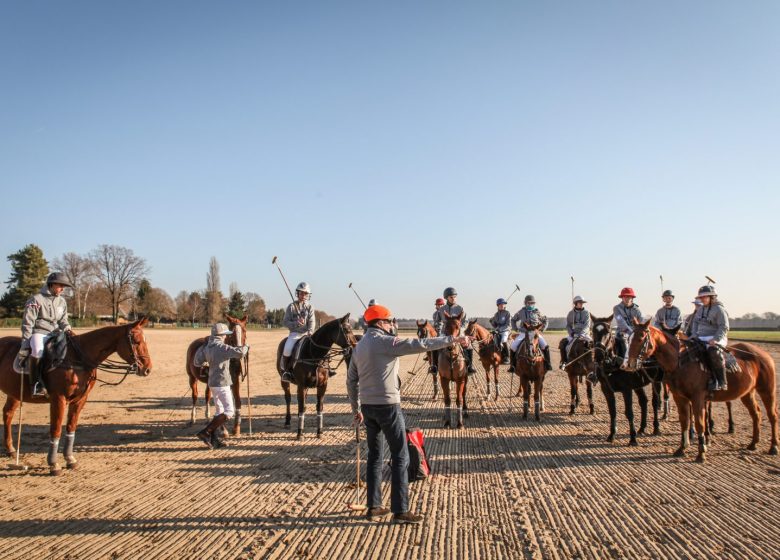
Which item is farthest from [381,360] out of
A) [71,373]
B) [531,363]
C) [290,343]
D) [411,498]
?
[531,363]

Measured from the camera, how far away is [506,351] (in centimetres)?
1634

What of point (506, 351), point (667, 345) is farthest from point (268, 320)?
point (667, 345)

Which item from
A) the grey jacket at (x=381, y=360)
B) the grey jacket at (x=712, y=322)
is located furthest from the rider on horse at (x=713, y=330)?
the grey jacket at (x=381, y=360)

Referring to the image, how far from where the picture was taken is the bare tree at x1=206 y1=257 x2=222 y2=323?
301 ft

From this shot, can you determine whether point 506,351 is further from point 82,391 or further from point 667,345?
point 82,391

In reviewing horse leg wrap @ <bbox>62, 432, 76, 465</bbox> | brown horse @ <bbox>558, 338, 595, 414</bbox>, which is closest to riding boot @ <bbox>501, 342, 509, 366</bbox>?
brown horse @ <bbox>558, 338, 595, 414</bbox>

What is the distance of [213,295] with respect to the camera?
95.6m

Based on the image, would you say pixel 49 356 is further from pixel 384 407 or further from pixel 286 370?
pixel 384 407

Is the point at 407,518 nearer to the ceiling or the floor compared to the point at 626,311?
nearer to the floor

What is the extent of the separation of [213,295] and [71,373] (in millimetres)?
Result: 92189

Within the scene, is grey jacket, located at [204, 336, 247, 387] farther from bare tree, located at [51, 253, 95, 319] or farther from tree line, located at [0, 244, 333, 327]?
bare tree, located at [51, 253, 95, 319]

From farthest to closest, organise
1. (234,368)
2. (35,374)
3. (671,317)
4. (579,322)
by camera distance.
A: (579,322) → (671,317) → (234,368) → (35,374)

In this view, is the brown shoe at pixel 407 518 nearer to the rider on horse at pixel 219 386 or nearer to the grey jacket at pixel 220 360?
the rider on horse at pixel 219 386

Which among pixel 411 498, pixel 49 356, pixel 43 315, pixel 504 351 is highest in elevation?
pixel 43 315
